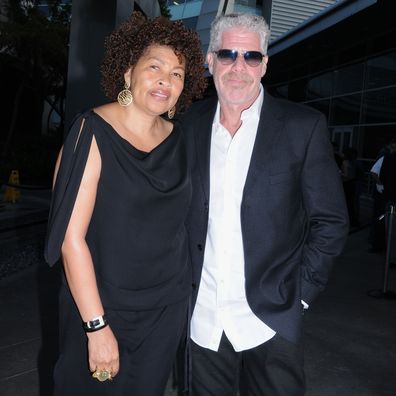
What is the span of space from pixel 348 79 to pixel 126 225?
669 inches

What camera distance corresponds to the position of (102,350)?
5.82 ft

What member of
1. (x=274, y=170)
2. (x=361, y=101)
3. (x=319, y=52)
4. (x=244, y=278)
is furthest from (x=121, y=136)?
(x=319, y=52)

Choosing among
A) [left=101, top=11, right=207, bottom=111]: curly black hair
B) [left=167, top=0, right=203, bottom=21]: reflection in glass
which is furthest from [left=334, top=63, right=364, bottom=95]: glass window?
[left=101, top=11, right=207, bottom=111]: curly black hair

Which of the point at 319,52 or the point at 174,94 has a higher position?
the point at 319,52

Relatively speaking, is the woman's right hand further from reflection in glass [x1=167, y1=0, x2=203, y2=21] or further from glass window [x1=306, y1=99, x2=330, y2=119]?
reflection in glass [x1=167, y1=0, x2=203, y2=21]

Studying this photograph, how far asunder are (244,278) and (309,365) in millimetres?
2064

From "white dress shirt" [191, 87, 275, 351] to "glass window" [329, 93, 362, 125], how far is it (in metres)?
15.8

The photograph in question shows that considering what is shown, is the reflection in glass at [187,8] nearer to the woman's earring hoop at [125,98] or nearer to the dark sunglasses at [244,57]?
the dark sunglasses at [244,57]

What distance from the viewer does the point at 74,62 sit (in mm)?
8812

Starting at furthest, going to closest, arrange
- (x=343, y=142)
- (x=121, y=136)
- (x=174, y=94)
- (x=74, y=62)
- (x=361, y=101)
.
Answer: (x=343, y=142) < (x=361, y=101) < (x=74, y=62) < (x=174, y=94) < (x=121, y=136)

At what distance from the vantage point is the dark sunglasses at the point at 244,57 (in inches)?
82.7

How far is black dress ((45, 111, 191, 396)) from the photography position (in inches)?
68.9

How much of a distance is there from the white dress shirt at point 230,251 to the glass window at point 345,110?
1577 cm

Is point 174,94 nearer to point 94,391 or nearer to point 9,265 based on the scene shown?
point 94,391
